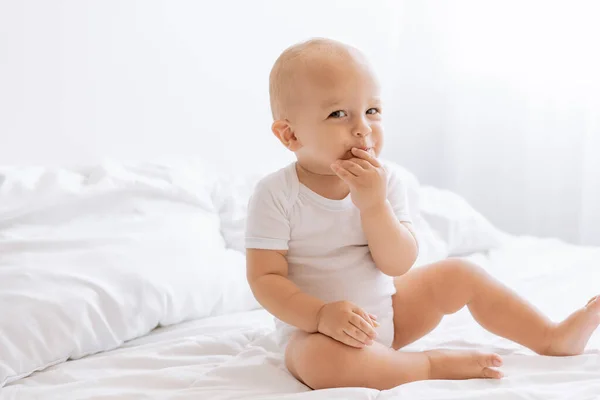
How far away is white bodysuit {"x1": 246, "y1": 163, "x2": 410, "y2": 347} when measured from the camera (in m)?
1.20

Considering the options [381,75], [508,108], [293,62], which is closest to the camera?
[293,62]

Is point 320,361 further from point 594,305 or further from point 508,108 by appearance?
point 508,108

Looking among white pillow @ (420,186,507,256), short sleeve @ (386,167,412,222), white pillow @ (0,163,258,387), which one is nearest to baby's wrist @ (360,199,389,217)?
short sleeve @ (386,167,412,222)

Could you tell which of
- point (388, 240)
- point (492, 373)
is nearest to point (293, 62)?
point (388, 240)

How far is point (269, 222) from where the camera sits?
1.20 meters

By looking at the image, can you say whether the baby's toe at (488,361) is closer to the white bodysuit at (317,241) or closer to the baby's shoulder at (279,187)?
the white bodysuit at (317,241)

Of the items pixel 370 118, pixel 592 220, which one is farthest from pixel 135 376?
pixel 592 220

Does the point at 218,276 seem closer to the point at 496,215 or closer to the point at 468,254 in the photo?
the point at 468,254

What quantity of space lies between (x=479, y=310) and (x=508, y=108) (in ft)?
5.28

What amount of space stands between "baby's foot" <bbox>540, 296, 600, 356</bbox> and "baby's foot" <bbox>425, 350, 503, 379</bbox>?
135 mm

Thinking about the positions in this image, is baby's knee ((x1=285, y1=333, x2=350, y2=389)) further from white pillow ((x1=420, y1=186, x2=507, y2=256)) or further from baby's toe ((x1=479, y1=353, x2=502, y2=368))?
white pillow ((x1=420, y1=186, x2=507, y2=256))

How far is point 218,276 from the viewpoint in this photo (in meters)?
1.54

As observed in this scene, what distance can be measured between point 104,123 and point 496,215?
1503 mm

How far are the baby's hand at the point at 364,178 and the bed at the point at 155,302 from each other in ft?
0.93
